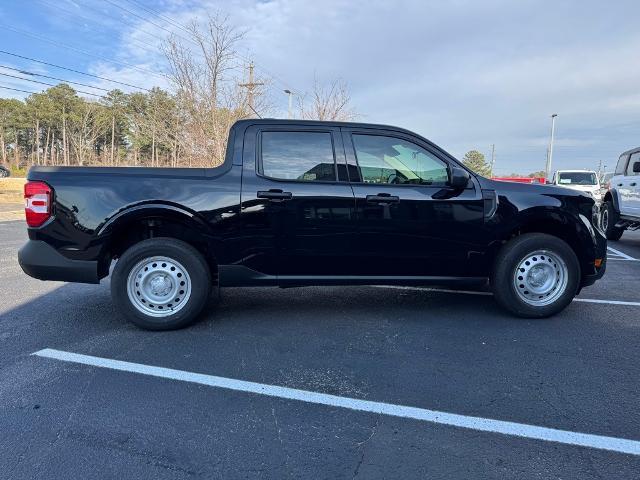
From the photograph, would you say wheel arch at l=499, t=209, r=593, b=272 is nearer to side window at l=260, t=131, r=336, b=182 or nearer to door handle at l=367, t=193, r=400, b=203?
door handle at l=367, t=193, r=400, b=203

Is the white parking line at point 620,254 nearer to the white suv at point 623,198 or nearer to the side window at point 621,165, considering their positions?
the white suv at point 623,198

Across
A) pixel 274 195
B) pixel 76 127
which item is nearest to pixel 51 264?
pixel 274 195

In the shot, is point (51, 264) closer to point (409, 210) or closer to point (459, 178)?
point (409, 210)

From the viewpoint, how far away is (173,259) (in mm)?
4023

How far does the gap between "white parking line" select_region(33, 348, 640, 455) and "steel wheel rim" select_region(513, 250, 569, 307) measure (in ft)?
6.82

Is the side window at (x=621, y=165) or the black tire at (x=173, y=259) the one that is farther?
the side window at (x=621, y=165)

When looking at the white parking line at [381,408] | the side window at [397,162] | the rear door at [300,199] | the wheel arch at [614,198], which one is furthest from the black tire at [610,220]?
the white parking line at [381,408]

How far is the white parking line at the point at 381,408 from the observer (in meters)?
2.42

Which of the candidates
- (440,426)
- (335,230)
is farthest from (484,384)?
(335,230)

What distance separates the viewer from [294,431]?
2514 mm

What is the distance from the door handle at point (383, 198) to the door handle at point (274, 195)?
29.3 inches

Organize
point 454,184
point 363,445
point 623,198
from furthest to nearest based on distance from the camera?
point 623,198
point 454,184
point 363,445

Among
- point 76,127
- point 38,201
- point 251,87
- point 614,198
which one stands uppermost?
point 76,127

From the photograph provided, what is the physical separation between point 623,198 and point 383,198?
780cm
